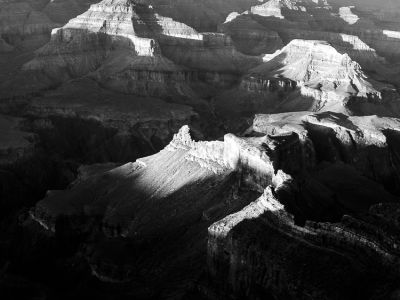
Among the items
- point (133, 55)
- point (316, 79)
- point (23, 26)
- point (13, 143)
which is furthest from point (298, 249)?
point (23, 26)

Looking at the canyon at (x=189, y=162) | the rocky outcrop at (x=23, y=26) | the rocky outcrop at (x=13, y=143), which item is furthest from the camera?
the rocky outcrop at (x=23, y=26)

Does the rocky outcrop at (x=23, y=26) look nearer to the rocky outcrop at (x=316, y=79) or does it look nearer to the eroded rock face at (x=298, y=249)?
the rocky outcrop at (x=316, y=79)

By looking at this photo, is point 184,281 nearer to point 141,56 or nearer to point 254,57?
point 141,56

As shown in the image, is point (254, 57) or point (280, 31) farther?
point (280, 31)

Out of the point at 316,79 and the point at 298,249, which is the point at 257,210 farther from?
the point at 316,79

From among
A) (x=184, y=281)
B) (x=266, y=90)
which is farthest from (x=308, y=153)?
(x=266, y=90)

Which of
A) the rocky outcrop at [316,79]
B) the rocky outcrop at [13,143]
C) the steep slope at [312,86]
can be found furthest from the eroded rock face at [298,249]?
the rocky outcrop at [316,79]

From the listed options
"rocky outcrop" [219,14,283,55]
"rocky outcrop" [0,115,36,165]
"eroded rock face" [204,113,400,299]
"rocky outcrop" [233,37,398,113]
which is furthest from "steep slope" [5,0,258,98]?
"eroded rock face" [204,113,400,299]

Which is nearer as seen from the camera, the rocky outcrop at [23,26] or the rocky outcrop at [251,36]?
the rocky outcrop at [23,26]
